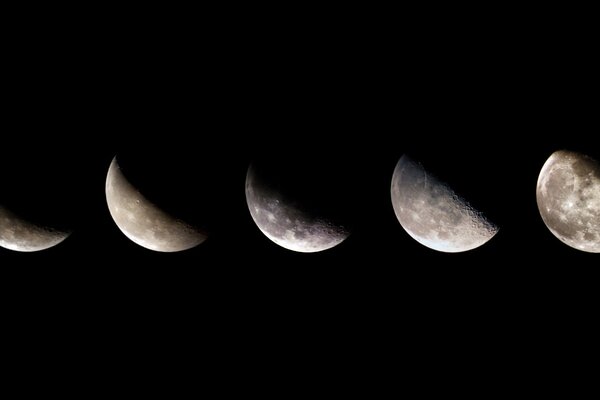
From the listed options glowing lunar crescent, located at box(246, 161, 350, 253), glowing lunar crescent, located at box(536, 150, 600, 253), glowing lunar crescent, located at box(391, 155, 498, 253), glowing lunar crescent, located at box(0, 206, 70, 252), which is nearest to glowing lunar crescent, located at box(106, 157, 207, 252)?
glowing lunar crescent, located at box(246, 161, 350, 253)

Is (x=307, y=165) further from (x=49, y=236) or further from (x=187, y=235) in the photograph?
(x=49, y=236)

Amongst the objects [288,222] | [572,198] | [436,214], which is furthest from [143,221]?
[572,198]

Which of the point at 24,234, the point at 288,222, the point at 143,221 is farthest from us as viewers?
the point at 24,234

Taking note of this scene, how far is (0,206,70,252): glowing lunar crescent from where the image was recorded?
730cm

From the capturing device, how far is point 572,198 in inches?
223

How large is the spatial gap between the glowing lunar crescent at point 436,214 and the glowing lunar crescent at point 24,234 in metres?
4.82

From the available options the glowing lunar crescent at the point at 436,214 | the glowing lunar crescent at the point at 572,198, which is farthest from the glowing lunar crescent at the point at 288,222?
the glowing lunar crescent at the point at 572,198

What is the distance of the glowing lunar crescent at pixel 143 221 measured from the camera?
6699mm

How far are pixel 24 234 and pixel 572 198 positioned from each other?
6.99 meters

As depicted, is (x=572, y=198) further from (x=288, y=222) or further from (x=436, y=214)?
(x=288, y=222)

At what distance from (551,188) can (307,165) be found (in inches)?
108

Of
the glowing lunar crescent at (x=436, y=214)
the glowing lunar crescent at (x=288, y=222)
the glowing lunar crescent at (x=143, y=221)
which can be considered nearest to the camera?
the glowing lunar crescent at (x=436, y=214)

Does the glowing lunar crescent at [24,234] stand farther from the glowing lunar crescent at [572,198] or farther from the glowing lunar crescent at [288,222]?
the glowing lunar crescent at [572,198]

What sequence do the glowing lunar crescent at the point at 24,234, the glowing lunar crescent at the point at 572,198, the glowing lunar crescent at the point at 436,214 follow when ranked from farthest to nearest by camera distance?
1. the glowing lunar crescent at the point at 24,234
2. the glowing lunar crescent at the point at 436,214
3. the glowing lunar crescent at the point at 572,198
